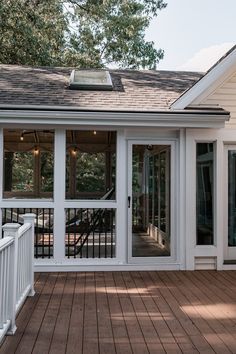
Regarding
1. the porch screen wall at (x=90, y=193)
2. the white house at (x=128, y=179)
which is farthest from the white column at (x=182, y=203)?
the porch screen wall at (x=90, y=193)

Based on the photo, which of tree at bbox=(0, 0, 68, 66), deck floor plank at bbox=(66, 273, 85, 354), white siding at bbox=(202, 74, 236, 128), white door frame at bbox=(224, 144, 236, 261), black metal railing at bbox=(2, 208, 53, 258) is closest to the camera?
deck floor plank at bbox=(66, 273, 85, 354)

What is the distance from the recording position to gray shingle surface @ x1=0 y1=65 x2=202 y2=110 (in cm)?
683

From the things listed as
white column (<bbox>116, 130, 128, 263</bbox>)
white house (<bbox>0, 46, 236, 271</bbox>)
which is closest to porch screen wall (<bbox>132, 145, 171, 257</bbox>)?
white house (<bbox>0, 46, 236, 271</bbox>)

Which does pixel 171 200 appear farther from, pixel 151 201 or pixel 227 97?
pixel 227 97

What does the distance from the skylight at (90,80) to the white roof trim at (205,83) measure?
164cm

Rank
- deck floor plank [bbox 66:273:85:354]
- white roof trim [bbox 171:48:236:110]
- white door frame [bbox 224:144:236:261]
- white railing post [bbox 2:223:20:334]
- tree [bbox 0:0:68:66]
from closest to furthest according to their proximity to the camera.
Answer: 1. deck floor plank [bbox 66:273:85:354]
2. white railing post [bbox 2:223:20:334]
3. white roof trim [bbox 171:48:236:110]
4. white door frame [bbox 224:144:236:261]
5. tree [bbox 0:0:68:66]

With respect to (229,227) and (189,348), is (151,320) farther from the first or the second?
(229,227)

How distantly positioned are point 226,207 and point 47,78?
4.32 meters

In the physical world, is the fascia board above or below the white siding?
below

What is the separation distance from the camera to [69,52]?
1992cm

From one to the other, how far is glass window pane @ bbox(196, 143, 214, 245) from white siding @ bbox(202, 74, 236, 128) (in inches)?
24.5

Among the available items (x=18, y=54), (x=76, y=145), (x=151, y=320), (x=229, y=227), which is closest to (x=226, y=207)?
(x=229, y=227)

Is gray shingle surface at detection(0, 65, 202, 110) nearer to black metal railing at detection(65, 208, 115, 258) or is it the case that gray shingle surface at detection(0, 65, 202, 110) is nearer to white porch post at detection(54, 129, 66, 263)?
white porch post at detection(54, 129, 66, 263)

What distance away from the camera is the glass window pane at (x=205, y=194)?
6.96m
